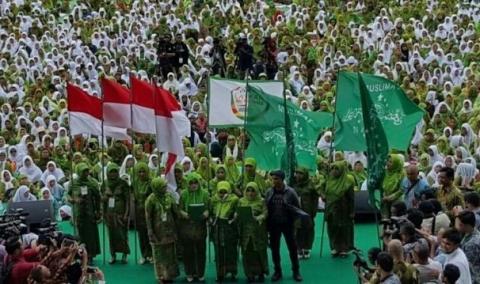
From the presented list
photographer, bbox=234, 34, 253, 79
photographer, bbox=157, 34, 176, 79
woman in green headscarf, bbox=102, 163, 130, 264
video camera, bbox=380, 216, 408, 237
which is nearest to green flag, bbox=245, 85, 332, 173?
woman in green headscarf, bbox=102, 163, 130, 264

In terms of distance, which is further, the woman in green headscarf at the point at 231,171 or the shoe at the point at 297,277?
the woman in green headscarf at the point at 231,171

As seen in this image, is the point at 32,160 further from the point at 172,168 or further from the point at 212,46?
the point at 212,46

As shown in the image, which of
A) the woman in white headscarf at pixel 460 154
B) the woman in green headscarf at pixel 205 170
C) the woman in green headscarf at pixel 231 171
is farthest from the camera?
the woman in white headscarf at pixel 460 154

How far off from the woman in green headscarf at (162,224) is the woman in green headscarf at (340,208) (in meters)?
2.29

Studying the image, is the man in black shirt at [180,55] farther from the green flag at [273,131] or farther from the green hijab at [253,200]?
the green hijab at [253,200]

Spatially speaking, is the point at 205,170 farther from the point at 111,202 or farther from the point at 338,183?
the point at 338,183

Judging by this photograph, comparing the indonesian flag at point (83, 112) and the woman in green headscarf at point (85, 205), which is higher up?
the indonesian flag at point (83, 112)

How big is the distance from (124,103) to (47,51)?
16206 millimetres

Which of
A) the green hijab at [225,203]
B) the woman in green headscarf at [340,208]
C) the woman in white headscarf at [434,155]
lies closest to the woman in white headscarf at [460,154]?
the woman in white headscarf at [434,155]

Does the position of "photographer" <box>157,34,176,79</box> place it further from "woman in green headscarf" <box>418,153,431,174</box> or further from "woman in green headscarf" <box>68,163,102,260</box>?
"woman in green headscarf" <box>68,163,102,260</box>

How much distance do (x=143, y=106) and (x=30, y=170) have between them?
5409mm

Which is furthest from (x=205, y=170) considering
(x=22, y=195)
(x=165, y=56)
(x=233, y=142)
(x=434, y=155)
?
(x=165, y=56)

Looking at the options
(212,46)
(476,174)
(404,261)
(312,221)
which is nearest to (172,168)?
(312,221)

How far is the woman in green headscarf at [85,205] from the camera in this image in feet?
58.3
